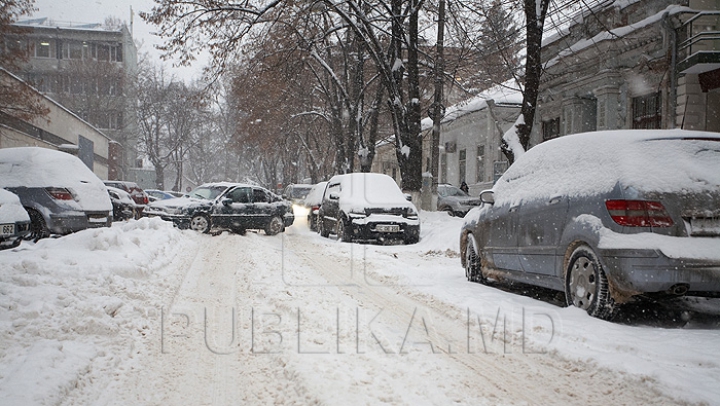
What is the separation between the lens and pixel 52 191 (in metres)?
10.9

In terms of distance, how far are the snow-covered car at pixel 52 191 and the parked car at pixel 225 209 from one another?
3937mm

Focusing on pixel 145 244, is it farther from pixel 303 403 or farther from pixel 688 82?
pixel 688 82

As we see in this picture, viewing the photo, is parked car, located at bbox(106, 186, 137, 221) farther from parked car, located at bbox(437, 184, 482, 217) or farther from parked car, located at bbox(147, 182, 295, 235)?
parked car, located at bbox(437, 184, 482, 217)

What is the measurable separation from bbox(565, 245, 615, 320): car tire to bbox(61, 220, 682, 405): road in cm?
95

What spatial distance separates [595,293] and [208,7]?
594 inches

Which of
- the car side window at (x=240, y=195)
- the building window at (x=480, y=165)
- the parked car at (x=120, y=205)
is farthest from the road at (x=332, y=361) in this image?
the building window at (x=480, y=165)

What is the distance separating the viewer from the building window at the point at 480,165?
31139 mm

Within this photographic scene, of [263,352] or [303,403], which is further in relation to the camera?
[263,352]

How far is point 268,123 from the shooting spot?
105ft

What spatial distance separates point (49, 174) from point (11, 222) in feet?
9.27

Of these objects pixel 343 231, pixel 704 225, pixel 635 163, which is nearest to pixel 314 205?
pixel 343 231

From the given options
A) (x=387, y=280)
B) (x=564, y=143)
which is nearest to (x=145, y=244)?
(x=387, y=280)

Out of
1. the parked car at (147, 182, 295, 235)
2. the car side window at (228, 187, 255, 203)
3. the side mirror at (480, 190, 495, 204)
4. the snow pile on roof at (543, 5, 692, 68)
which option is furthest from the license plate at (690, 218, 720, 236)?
the car side window at (228, 187, 255, 203)

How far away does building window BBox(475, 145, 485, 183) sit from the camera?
31139 mm
